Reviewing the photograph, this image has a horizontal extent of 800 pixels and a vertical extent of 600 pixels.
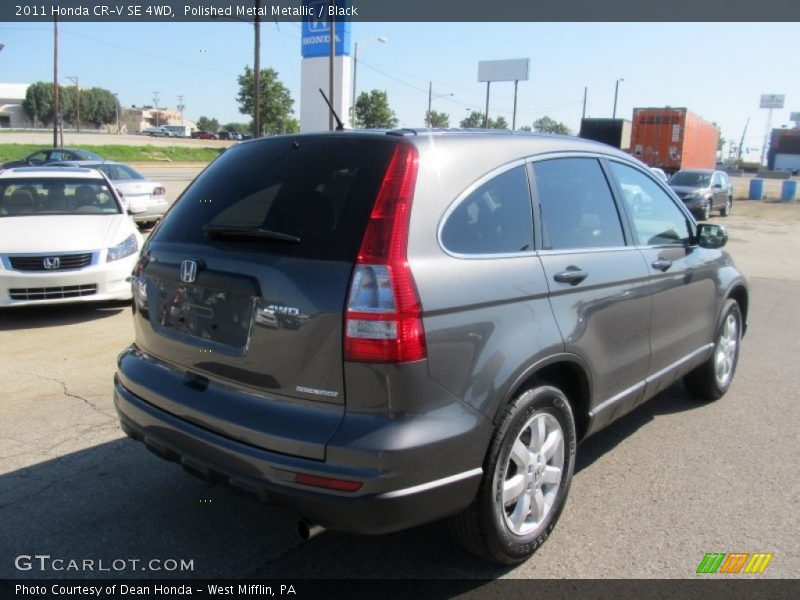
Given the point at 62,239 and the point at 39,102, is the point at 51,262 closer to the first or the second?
the point at 62,239

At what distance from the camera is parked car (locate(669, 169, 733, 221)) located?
Answer: 74.8 ft

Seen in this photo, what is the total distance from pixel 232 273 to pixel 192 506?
1.40 meters

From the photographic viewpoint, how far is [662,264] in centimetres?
387

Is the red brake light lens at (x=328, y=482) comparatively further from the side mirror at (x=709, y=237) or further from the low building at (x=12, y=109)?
the low building at (x=12, y=109)

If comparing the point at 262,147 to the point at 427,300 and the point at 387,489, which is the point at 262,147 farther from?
the point at 387,489

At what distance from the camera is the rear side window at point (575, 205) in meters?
3.14

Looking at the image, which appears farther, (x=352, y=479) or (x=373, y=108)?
(x=373, y=108)

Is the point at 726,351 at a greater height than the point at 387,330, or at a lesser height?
lesser

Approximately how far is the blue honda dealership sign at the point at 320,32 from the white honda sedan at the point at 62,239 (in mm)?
25746

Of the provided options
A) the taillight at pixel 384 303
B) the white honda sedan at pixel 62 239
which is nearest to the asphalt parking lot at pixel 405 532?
the taillight at pixel 384 303

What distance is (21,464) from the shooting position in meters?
3.71

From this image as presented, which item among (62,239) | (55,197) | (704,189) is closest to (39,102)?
(704,189)

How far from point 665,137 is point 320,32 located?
17.6 m

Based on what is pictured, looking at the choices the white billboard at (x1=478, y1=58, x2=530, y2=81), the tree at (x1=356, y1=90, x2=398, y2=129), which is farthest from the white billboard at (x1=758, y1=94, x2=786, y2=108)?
the tree at (x1=356, y1=90, x2=398, y2=129)
